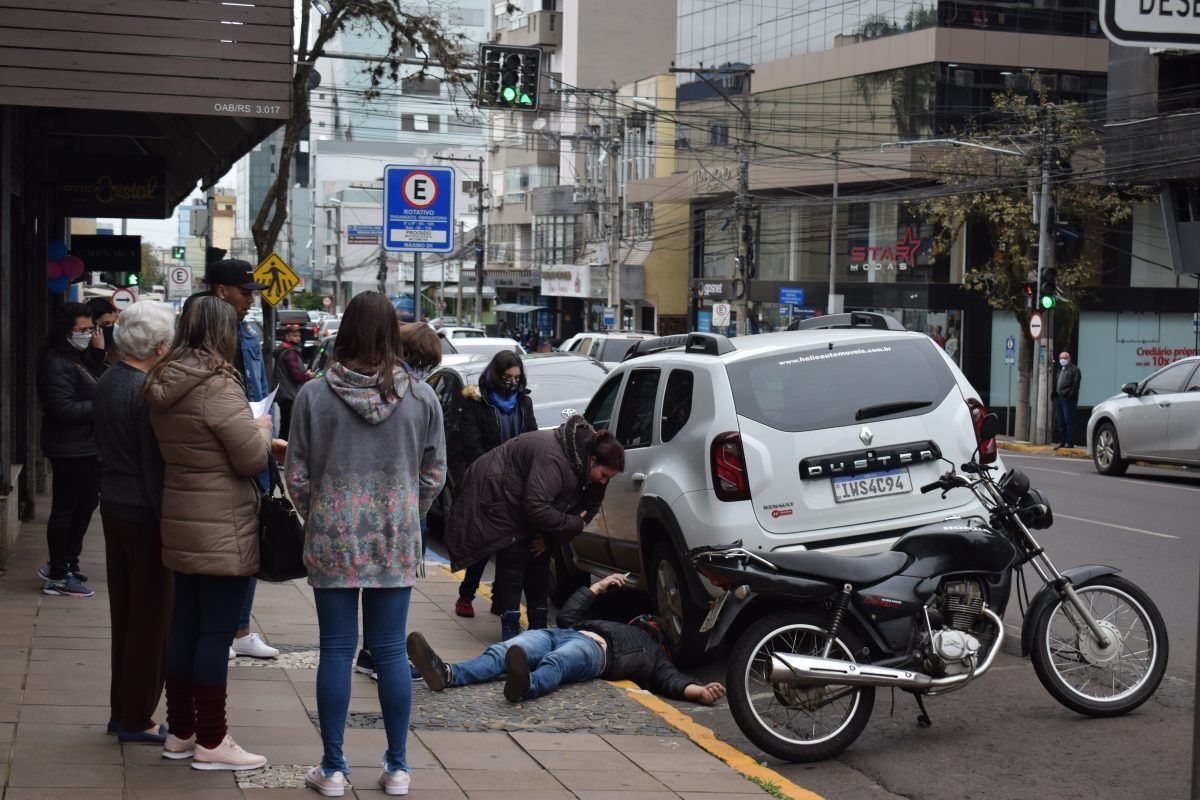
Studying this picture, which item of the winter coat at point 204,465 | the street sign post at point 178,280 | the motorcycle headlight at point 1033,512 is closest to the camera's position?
the winter coat at point 204,465

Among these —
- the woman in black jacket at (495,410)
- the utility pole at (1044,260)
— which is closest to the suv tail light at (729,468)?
the woman in black jacket at (495,410)

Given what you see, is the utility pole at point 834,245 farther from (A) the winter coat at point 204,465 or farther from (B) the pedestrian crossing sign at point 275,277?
(A) the winter coat at point 204,465

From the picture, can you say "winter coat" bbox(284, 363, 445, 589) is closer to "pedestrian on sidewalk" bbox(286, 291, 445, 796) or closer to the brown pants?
"pedestrian on sidewalk" bbox(286, 291, 445, 796)

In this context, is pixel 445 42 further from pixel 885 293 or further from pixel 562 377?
pixel 885 293

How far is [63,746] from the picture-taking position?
5668mm

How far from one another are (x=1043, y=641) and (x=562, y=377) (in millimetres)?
8389

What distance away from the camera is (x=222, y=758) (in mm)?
5398

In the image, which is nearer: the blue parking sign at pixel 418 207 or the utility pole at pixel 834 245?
the blue parking sign at pixel 418 207

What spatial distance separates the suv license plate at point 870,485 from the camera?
7.99m

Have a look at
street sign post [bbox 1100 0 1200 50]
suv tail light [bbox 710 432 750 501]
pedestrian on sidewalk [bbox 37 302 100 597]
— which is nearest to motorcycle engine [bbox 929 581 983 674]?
suv tail light [bbox 710 432 750 501]

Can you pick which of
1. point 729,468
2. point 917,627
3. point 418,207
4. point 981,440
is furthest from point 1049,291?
point 917,627

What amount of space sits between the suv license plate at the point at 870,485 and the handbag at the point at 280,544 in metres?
3.60

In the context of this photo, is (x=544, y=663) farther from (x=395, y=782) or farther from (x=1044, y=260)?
(x=1044, y=260)

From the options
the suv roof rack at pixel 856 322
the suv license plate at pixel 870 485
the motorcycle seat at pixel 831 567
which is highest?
the suv roof rack at pixel 856 322
